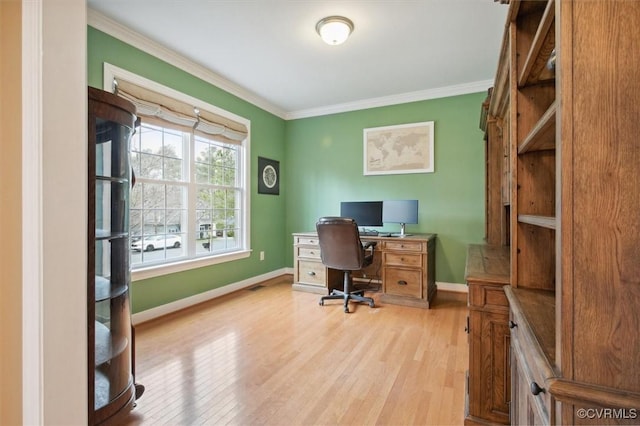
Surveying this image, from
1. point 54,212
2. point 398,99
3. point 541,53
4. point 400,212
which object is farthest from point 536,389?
point 398,99

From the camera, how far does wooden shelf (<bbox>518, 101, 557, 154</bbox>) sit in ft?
2.71

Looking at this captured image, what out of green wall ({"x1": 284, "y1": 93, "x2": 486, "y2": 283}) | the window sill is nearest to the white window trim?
the window sill

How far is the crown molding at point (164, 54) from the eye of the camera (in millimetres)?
2416

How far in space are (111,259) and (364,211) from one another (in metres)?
2.97

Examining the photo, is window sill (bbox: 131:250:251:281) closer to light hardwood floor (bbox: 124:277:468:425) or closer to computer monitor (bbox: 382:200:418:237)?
light hardwood floor (bbox: 124:277:468:425)

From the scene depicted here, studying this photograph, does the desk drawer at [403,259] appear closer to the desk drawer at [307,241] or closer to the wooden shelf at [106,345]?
the desk drawer at [307,241]

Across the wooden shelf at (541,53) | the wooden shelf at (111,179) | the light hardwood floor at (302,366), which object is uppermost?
the wooden shelf at (541,53)

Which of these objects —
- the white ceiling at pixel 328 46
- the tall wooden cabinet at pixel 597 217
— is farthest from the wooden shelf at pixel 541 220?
the white ceiling at pixel 328 46

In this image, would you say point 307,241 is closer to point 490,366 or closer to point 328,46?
point 328,46

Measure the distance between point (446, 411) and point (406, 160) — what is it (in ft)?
10.0

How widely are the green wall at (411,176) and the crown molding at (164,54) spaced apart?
108 centimetres

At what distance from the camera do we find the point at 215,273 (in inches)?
142

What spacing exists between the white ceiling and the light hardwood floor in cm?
261

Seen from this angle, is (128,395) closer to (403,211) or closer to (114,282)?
(114,282)
